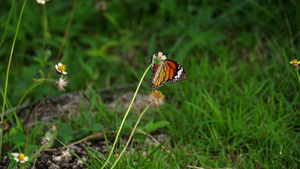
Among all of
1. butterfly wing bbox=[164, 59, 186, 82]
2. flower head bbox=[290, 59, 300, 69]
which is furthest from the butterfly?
flower head bbox=[290, 59, 300, 69]

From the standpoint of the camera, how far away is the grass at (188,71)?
6.63 feet

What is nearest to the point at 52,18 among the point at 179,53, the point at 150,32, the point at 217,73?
the point at 150,32

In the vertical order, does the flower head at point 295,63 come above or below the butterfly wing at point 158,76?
above

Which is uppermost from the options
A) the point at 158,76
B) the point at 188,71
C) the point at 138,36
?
the point at 138,36

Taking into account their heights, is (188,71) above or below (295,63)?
above

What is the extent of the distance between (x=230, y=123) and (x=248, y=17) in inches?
57.6

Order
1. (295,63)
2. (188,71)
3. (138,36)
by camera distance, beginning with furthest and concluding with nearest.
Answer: (138,36) < (188,71) < (295,63)

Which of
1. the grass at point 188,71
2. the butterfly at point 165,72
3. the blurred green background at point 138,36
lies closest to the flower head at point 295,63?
the grass at point 188,71

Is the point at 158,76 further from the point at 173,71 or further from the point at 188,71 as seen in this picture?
the point at 188,71

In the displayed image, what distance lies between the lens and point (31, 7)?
3545mm

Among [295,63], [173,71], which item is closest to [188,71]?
[173,71]

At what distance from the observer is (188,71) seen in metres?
2.65

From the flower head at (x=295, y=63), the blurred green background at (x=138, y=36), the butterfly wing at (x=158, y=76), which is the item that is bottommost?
the butterfly wing at (x=158, y=76)

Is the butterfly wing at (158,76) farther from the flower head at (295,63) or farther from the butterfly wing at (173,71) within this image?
the flower head at (295,63)
